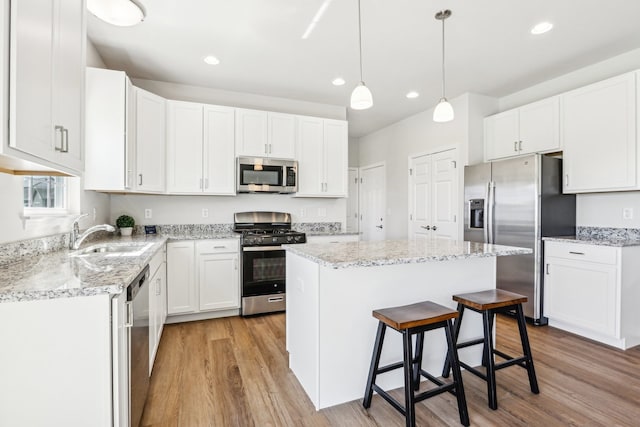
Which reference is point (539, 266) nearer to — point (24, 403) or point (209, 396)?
point (209, 396)

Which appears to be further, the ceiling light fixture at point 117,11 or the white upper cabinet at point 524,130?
the white upper cabinet at point 524,130

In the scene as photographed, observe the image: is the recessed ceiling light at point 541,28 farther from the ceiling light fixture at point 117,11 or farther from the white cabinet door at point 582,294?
the ceiling light fixture at point 117,11

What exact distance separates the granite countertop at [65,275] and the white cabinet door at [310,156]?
2.43 meters

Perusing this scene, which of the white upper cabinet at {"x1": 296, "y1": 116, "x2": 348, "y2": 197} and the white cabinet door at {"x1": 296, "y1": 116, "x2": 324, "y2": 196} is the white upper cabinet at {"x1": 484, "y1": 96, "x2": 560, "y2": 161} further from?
the white cabinet door at {"x1": 296, "y1": 116, "x2": 324, "y2": 196}

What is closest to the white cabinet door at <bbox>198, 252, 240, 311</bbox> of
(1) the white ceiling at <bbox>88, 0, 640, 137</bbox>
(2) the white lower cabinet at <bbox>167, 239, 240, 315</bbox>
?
(2) the white lower cabinet at <bbox>167, 239, 240, 315</bbox>

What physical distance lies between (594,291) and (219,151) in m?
3.95

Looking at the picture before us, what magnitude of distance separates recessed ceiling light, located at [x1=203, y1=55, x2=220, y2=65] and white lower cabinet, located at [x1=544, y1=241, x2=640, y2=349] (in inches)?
147

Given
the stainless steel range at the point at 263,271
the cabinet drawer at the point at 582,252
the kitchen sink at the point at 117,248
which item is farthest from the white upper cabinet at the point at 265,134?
the cabinet drawer at the point at 582,252

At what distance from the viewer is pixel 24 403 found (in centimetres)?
117

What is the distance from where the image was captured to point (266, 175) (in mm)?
3893

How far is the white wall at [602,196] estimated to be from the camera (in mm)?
3053

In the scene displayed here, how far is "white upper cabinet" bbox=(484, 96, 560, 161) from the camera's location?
3.43 metres

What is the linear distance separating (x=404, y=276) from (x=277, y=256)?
184 cm

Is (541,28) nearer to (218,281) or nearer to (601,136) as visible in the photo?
(601,136)
